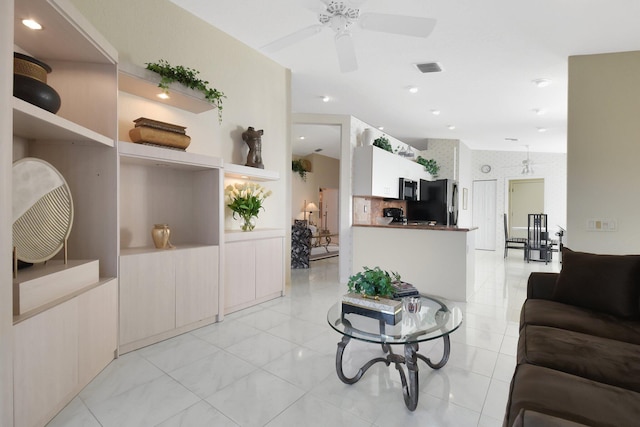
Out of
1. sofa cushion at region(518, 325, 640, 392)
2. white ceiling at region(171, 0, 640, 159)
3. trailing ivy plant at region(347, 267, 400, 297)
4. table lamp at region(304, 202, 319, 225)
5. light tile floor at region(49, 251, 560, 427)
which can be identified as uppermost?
white ceiling at region(171, 0, 640, 159)

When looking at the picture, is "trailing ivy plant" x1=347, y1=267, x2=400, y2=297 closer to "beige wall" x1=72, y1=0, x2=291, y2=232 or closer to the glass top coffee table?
the glass top coffee table

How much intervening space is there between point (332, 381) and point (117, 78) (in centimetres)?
260

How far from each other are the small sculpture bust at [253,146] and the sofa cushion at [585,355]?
2.96m

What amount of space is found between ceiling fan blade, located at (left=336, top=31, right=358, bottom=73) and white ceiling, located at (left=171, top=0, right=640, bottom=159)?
1.00 feet

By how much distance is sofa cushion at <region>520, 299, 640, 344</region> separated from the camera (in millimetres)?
1733

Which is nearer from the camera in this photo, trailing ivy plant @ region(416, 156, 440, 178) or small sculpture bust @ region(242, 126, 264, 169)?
small sculpture bust @ region(242, 126, 264, 169)

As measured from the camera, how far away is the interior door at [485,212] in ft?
29.4

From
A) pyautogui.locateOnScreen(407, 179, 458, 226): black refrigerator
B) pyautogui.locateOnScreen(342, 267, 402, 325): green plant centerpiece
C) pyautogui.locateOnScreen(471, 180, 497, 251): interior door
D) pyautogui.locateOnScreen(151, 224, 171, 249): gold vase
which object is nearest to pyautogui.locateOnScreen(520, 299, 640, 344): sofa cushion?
pyautogui.locateOnScreen(342, 267, 402, 325): green plant centerpiece

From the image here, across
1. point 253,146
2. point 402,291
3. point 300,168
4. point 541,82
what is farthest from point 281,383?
point 300,168

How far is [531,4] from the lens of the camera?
2.61 metres

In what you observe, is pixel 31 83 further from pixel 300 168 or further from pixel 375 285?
pixel 300 168

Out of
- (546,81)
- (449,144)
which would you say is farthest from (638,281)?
(449,144)

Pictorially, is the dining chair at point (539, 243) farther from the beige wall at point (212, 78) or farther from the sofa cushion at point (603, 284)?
the beige wall at point (212, 78)

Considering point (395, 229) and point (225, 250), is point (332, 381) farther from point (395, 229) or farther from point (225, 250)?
point (395, 229)
